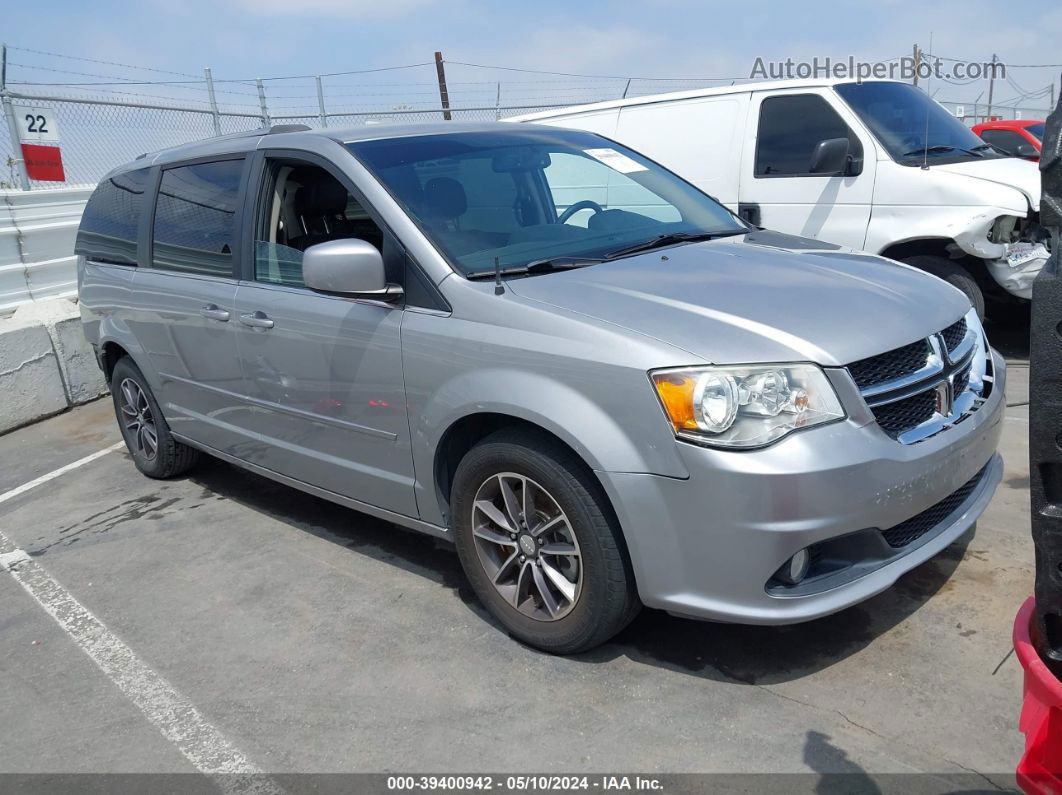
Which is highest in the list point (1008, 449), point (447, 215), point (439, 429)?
point (447, 215)

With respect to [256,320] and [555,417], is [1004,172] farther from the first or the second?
[256,320]

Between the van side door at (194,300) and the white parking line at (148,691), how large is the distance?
1015 mm

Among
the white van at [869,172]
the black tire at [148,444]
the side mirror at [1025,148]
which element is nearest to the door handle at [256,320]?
the black tire at [148,444]

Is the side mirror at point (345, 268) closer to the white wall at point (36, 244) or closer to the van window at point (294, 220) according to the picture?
the van window at point (294, 220)

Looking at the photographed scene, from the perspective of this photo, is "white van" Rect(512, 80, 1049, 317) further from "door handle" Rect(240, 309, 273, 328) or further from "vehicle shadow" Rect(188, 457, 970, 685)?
"door handle" Rect(240, 309, 273, 328)

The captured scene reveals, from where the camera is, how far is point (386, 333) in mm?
3426

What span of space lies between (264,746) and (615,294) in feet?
5.94

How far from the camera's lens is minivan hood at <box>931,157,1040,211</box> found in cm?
600

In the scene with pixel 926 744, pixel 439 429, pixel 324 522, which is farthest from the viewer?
pixel 324 522

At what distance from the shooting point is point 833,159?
6.36m

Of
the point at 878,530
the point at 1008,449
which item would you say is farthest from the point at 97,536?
the point at 1008,449

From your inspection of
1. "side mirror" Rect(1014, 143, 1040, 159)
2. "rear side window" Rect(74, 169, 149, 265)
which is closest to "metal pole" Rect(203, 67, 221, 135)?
"rear side window" Rect(74, 169, 149, 265)

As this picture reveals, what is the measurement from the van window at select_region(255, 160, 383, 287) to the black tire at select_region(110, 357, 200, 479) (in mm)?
1590

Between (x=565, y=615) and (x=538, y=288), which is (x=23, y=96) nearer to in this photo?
(x=538, y=288)
